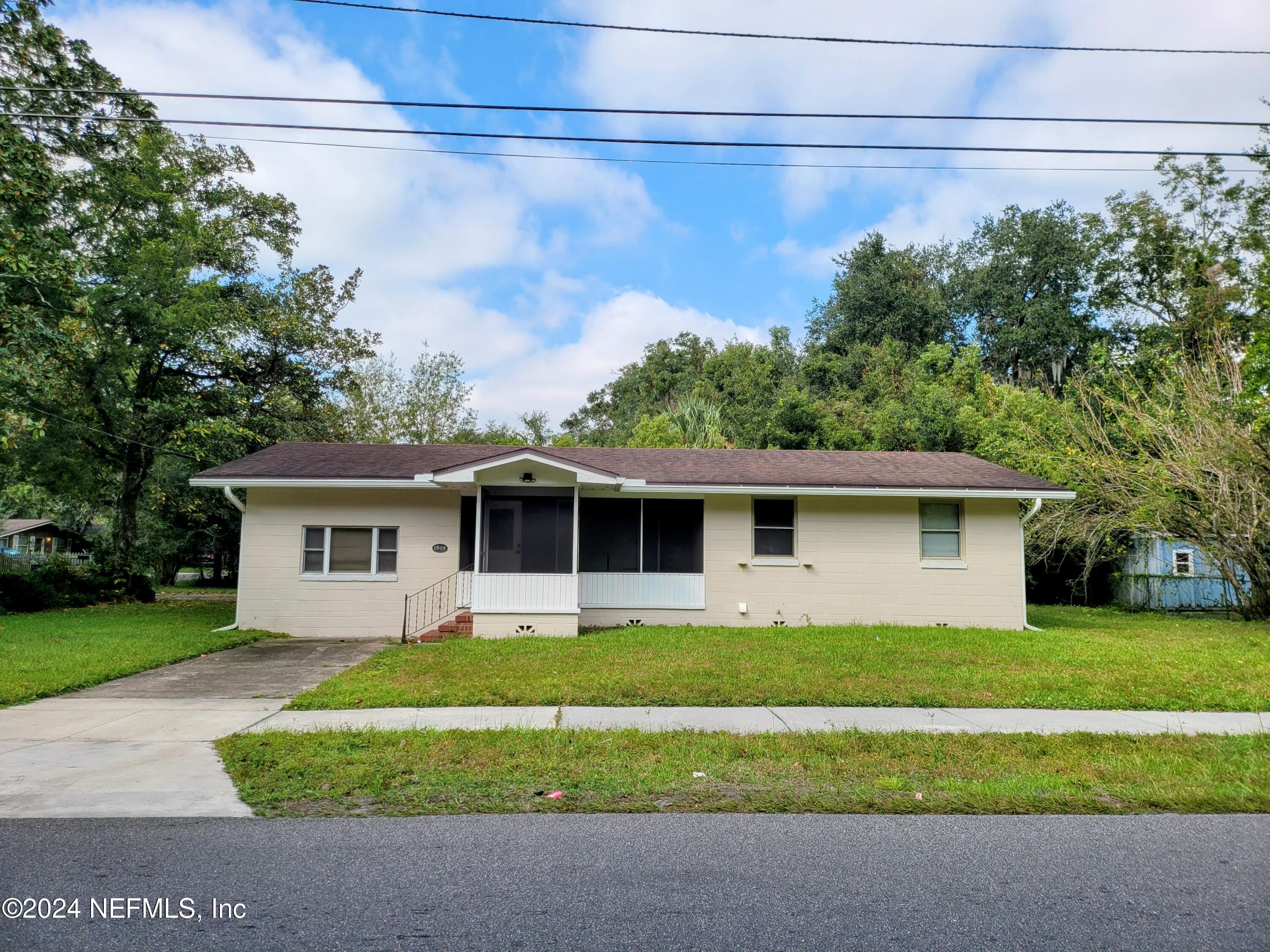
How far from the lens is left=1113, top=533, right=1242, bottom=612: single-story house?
2109 centimetres

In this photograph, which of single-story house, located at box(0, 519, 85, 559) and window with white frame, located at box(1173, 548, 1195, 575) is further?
single-story house, located at box(0, 519, 85, 559)

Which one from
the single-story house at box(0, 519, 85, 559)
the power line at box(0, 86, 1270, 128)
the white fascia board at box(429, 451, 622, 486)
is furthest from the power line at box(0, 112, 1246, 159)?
the single-story house at box(0, 519, 85, 559)

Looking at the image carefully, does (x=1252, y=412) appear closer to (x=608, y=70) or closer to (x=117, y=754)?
(x=608, y=70)

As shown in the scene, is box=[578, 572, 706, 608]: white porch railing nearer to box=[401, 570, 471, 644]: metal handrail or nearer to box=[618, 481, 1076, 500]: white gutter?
box=[618, 481, 1076, 500]: white gutter

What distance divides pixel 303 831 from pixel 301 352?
73.7 ft

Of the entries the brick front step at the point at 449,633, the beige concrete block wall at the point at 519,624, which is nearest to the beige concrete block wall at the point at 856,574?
the beige concrete block wall at the point at 519,624

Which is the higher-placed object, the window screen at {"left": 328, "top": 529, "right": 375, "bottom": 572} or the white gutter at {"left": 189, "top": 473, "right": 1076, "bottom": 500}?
the white gutter at {"left": 189, "top": 473, "right": 1076, "bottom": 500}

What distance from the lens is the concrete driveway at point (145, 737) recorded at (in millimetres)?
5289

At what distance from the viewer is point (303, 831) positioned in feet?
15.5

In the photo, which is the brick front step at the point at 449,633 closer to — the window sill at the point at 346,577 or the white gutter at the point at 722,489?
the window sill at the point at 346,577

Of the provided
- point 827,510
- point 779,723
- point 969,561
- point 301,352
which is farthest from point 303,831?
point 301,352

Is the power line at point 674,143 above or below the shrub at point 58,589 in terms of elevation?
above

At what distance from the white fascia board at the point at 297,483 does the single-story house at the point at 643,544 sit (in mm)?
34

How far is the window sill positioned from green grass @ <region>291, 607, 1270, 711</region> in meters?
2.84
